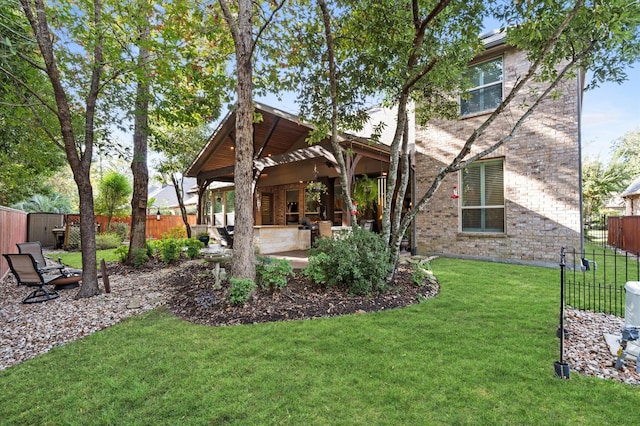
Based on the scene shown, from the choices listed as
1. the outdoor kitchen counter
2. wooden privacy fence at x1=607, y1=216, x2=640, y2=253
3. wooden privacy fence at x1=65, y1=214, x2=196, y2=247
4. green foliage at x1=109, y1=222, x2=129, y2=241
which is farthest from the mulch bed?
green foliage at x1=109, y1=222, x2=129, y2=241

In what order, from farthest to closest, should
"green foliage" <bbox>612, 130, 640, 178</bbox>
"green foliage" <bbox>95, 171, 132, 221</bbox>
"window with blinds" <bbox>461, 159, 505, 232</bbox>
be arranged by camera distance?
"green foliage" <bbox>612, 130, 640, 178</bbox>
"green foliage" <bbox>95, 171, 132, 221</bbox>
"window with blinds" <bbox>461, 159, 505, 232</bbox>

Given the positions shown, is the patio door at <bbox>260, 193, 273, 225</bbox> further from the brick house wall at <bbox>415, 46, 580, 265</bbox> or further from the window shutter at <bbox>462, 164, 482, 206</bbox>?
the window shutter at <bbox>462, 164, 482, 206</bbox>

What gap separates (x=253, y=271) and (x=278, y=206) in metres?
9.96

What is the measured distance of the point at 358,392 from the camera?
2.46 m

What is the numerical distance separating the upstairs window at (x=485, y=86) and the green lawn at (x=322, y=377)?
6.43 metres

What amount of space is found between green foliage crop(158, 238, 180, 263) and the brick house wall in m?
7.85

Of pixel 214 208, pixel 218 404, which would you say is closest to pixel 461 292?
pixel 218 404

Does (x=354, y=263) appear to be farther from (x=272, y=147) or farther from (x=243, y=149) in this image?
(x=272, y=147)

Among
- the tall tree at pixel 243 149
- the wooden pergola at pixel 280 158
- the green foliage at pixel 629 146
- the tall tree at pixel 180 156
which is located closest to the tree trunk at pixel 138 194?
the wooden pergola at pixel 280 158

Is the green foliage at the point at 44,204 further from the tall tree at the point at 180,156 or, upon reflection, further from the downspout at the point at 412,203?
the downspout at the point at 412,203

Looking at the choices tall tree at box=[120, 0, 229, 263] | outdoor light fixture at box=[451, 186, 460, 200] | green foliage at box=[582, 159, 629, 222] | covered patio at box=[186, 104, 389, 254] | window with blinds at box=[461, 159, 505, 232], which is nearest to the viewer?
tall tree at box=[120, 0, 229, 263]

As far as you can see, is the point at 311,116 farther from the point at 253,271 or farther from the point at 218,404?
the point at 218,404

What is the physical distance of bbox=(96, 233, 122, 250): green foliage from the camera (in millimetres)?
13805

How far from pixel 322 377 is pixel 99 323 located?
12.1ft
